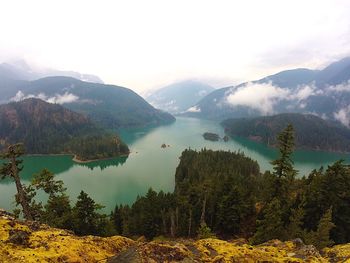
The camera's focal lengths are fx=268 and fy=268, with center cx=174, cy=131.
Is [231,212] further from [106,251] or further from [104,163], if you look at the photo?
[104,163]

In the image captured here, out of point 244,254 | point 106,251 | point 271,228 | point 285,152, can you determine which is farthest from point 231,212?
point 106,251

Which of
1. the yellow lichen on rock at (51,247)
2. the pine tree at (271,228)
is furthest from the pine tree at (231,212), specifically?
the yellow lichen on rock at (51,247)

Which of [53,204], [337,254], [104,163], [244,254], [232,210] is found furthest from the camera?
[104,163]

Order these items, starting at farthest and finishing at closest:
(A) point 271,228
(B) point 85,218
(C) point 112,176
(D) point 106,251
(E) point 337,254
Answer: (C) point 112,176, (B) point 85,218, (A) point 271,228, (E) point 337,254, (D) point 106,251

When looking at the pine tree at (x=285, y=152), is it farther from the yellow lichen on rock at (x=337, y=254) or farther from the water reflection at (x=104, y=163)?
the water reflection at (x=104, y=163)

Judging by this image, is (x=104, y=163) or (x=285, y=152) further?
(x=104, y=163)

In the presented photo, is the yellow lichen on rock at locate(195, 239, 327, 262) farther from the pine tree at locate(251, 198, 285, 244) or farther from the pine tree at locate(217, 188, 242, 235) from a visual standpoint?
the pine tree at locate(217, 188, 242, 235)

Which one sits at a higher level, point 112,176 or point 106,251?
point 106,251
